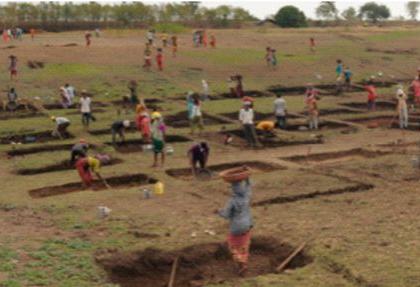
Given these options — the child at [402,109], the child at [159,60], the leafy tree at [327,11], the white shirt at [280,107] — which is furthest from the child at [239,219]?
the leafy tree at [327,11]

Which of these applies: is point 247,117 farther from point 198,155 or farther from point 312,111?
point 312,111

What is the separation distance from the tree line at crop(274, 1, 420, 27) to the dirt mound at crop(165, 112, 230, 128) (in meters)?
51.5

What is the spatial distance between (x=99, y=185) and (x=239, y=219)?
25.1 feet

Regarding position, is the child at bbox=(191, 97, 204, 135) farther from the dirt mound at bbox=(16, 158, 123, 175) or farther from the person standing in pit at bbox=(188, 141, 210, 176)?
the person standing in pit at bbox=(188, 141, 210, 176)

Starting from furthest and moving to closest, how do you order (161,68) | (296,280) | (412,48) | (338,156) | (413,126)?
(412,48) < (161,68) < (413,126) < (338,156) < (296,280)

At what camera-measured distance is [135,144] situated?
2353 cm

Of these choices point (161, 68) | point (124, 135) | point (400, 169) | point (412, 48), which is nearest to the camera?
point (400, 169)

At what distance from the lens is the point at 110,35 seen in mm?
59000

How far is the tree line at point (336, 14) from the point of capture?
259ft

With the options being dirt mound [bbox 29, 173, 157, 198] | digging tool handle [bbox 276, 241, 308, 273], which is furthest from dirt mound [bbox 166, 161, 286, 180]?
digging tool handle [bbox 276, 241, 308, 273]

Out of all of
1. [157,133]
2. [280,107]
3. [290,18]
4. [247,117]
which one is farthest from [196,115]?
[290,18]

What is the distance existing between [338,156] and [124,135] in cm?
746

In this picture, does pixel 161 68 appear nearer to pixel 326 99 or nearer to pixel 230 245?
pixel 326 99

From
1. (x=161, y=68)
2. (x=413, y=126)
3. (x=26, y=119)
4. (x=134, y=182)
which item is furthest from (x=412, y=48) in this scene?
(x=134, y=182)
